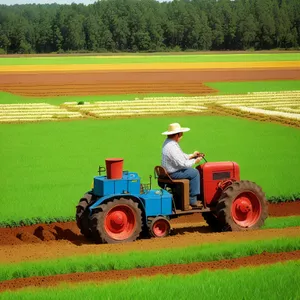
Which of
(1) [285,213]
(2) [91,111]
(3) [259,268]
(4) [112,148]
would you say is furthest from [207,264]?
(2) [91,111]

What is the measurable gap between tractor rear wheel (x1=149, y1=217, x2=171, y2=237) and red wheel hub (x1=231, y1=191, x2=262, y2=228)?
119cm

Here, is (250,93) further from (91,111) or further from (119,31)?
(119,31)


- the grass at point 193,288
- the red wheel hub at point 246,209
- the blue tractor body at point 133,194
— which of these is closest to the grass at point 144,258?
the grass at point 193,288

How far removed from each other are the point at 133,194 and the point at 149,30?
154 m

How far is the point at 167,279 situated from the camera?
9344 mm

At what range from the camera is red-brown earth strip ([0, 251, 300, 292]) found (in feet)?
31.2

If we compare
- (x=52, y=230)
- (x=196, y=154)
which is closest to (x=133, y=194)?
(x=196, y=154)

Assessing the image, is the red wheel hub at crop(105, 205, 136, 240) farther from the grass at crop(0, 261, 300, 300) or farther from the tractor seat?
the grass at crop(0, 261, 300, 300)

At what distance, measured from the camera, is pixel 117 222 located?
1183 cm

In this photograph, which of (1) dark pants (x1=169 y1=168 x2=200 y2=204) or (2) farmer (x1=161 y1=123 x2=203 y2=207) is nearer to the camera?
(2) farmer (x1=161 y1=123 x2=203 y2=207)

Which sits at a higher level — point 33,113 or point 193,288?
point 193,288

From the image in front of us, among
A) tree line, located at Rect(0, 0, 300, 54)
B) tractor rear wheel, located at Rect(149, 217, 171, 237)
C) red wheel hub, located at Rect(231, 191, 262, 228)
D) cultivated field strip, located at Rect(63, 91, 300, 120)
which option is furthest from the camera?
tree line, located at Rect(0, 0, 300, 54)

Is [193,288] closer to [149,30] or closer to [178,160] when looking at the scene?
[178,160]

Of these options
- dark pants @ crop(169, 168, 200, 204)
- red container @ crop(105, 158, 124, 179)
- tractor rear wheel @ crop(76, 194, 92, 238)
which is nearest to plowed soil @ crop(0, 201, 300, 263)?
tractor rear wheel @ crop(76, 194, 92, 238)
